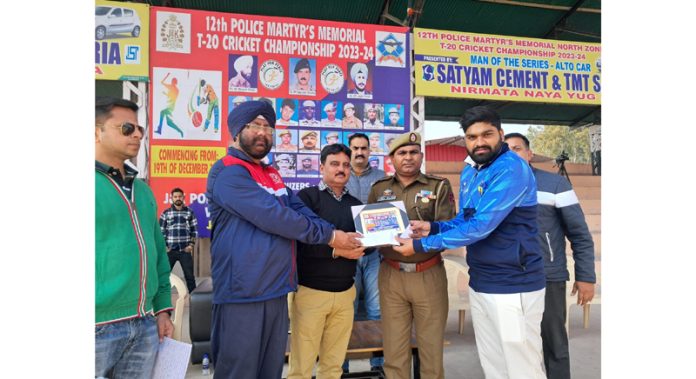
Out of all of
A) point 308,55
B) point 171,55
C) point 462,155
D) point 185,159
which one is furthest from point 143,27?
point 462,155

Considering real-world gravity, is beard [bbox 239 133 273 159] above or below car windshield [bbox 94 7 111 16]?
below

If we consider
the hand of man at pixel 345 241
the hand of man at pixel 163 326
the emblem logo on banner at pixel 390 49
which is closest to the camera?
the hand of man at pixel 163 326

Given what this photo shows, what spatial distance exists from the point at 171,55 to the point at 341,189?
4469mm

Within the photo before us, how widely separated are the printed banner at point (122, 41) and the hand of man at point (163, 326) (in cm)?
502

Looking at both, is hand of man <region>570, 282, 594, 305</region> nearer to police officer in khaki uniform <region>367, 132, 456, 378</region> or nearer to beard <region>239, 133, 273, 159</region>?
police officer in khaki uniform <region>367, 132, 456, 378</region>

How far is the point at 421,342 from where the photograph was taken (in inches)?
110

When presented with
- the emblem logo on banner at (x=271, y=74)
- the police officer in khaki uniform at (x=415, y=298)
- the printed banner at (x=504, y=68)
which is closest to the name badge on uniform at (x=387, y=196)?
the police officer in khaki uniform at (x=415, y=298)

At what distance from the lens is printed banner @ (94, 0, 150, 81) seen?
5.75 m

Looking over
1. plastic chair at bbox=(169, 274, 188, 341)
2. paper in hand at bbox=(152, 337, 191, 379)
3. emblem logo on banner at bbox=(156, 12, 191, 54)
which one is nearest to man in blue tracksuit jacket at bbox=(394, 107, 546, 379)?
paper in hand at bbox=(152, 337, 191, 379)

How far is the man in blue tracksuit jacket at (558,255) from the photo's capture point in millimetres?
3078

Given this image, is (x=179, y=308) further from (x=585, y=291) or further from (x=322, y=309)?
(x=585, y=291)

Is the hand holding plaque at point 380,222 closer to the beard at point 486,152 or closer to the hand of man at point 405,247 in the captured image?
the hand of man at point 405,247

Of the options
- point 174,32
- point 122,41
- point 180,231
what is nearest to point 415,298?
point 180,231

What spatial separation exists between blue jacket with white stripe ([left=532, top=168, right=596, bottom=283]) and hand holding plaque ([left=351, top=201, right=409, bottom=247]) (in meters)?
1.17
